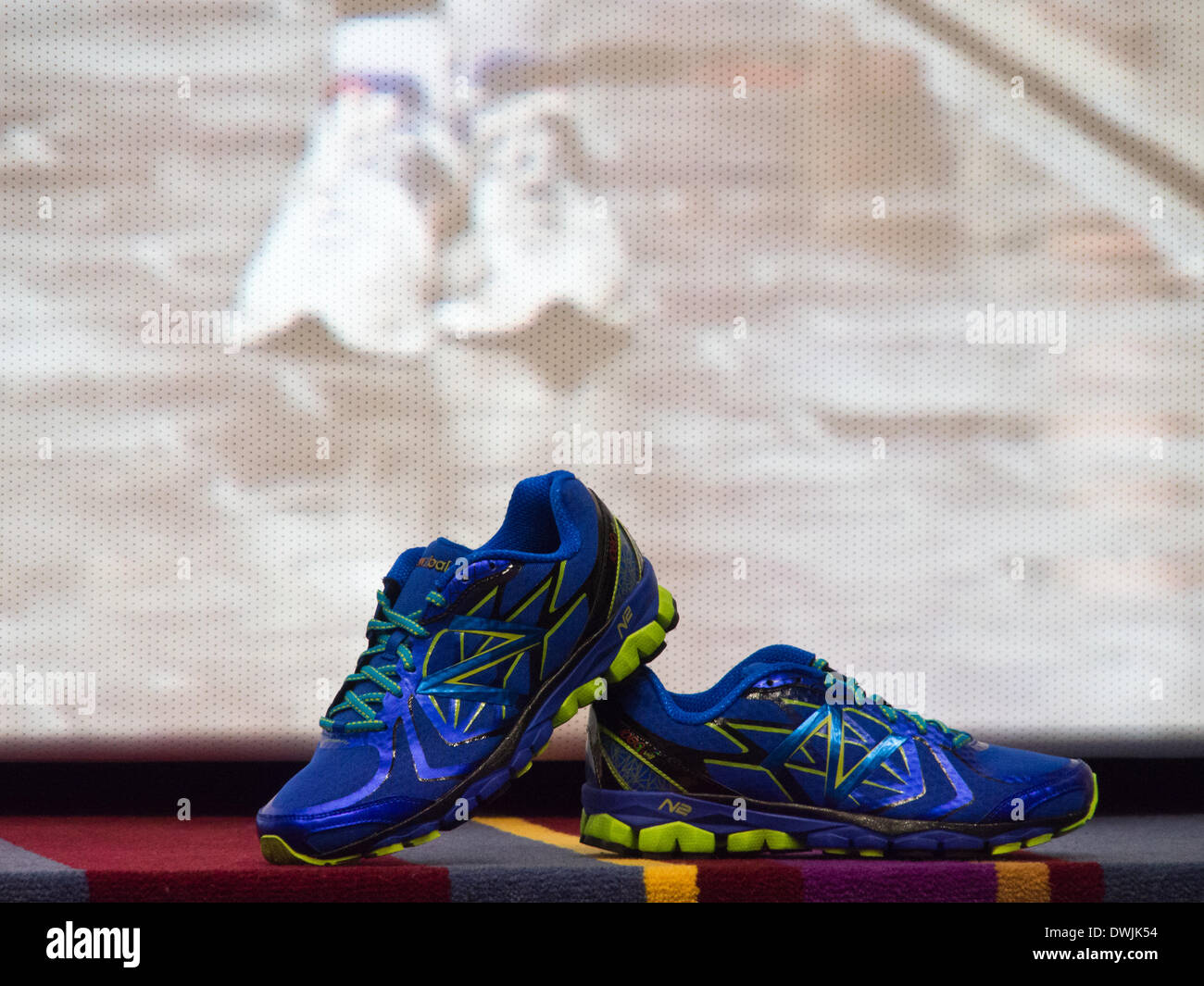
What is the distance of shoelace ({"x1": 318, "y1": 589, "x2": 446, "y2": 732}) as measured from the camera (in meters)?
0.98

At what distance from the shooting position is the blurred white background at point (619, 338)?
5.39 feet

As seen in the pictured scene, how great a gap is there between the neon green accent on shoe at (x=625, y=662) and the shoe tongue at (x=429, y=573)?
174 millimetres

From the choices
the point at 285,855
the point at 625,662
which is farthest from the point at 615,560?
the point at 285,855

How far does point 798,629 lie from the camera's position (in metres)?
1.65

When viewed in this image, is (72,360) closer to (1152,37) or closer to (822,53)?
(822,53)

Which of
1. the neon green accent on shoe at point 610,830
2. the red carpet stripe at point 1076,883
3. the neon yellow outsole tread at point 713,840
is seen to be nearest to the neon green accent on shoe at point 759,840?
the neon yellow outsole tread at point 713,840

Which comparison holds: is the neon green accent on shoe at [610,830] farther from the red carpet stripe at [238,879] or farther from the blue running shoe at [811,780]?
the red carpet stripe at [238,879]

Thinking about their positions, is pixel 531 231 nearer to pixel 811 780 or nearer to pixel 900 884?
pixel 811 780

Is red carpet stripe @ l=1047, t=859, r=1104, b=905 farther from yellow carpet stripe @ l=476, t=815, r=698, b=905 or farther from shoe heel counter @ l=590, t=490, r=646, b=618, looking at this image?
shoe heel counter @ l=590, t=490, r=646, b=618

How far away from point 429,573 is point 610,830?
32cm

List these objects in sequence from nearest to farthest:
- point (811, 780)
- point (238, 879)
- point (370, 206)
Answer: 1. point (238, 879)
2. point (811, 780)
3. point (370, 206)

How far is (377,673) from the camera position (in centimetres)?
101
